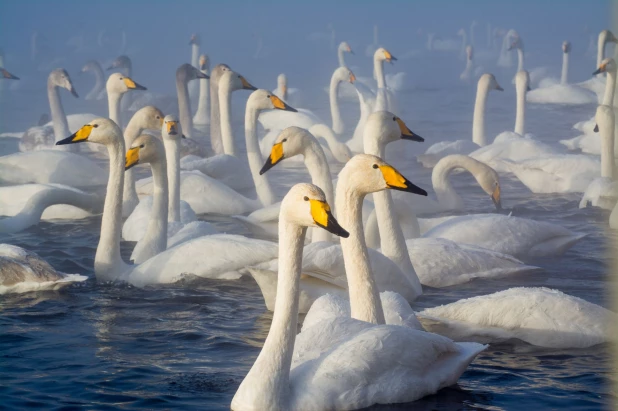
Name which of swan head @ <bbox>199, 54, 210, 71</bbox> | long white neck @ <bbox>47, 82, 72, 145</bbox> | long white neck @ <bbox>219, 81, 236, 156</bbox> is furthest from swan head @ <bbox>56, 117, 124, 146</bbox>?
swan head @ <bbox>199, 54, 210, 71</bbox>

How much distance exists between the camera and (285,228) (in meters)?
5.06

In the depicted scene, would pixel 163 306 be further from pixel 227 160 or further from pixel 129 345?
pixel 227 160

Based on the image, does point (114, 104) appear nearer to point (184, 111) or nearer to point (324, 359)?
point (184, 111)

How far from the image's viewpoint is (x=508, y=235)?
8906 millimetres

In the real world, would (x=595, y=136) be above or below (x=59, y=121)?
below

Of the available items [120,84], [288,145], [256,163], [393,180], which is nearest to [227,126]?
[120,84]

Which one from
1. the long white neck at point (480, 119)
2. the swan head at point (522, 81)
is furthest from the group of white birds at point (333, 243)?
the swan head at point (522, 81)

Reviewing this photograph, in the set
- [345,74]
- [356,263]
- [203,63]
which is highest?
[203,63]

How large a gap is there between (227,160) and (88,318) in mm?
6115

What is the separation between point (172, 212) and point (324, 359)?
16.4ft

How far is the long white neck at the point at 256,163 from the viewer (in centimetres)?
1117

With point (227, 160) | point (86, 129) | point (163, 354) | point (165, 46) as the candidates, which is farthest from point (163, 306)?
point (165, 46)

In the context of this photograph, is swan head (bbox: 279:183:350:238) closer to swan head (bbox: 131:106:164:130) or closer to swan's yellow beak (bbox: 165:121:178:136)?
swan's yellow beak (bbox: 165:121:178:136)

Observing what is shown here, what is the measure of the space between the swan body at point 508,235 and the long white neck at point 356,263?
2780 mm
